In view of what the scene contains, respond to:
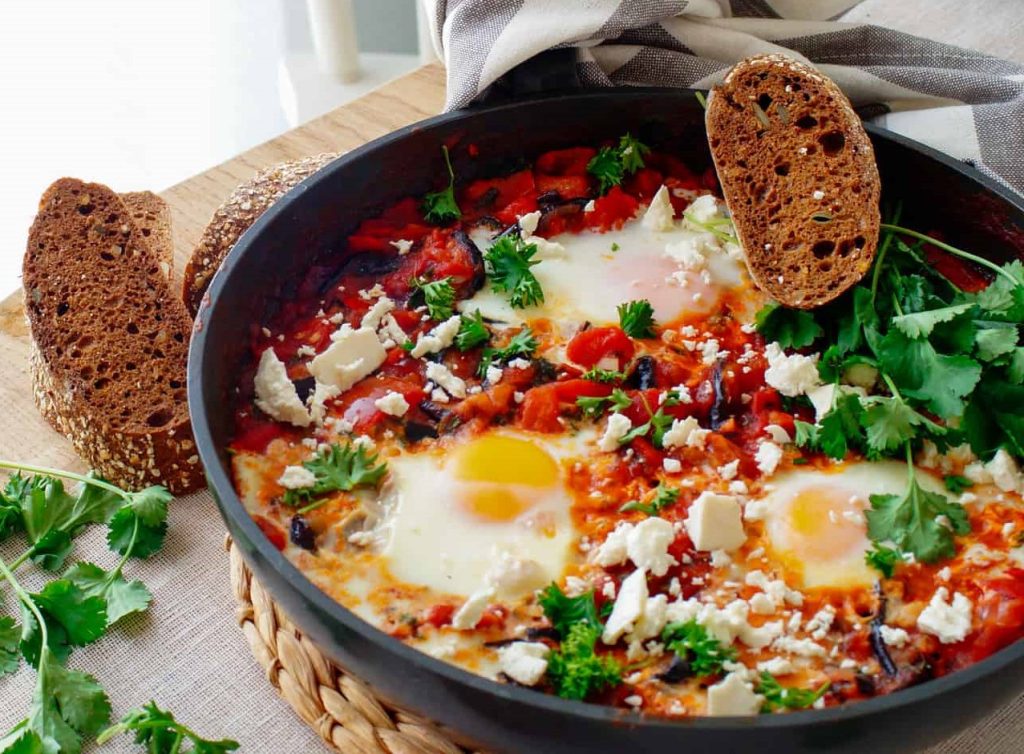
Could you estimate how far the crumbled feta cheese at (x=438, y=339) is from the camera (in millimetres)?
3006

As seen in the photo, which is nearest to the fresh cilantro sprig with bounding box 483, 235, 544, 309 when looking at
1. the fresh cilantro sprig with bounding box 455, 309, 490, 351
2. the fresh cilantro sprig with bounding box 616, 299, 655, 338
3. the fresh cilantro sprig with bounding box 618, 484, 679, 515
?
the fresh cilantro sprig with bounding box 455, 309, 490, 351

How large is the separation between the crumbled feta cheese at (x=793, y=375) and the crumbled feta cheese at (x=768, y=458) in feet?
0.60

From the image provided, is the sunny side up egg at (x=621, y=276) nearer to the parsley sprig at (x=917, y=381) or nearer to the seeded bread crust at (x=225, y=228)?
the parsley sprig at (x=917, y=381)

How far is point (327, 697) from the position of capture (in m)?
2.60

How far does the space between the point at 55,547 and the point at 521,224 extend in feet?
4.93

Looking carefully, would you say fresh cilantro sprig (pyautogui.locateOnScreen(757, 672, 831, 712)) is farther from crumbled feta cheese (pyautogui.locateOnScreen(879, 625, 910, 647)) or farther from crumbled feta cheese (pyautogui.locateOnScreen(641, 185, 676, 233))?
crumbled feta cheese (pyautogui.locateOnScreen(641, 185, 676, 233))

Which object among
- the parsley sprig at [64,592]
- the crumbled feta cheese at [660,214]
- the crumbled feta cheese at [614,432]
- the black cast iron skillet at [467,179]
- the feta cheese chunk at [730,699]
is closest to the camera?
the black cast iron skillet at [467,179]

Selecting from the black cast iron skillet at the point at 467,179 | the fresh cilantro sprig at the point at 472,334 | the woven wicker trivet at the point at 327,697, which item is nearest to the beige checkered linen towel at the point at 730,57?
the black cast iron skillet at the point at 467,179

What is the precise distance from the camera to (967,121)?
342cm

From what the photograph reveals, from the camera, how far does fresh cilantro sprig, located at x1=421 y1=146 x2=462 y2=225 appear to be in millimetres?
3404

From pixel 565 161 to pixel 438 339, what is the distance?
2.74ft

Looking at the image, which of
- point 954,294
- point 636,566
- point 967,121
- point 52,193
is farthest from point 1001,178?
point 52,193

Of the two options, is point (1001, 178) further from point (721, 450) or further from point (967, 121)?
point (721, 450)

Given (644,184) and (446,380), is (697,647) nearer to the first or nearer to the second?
(446,380)
